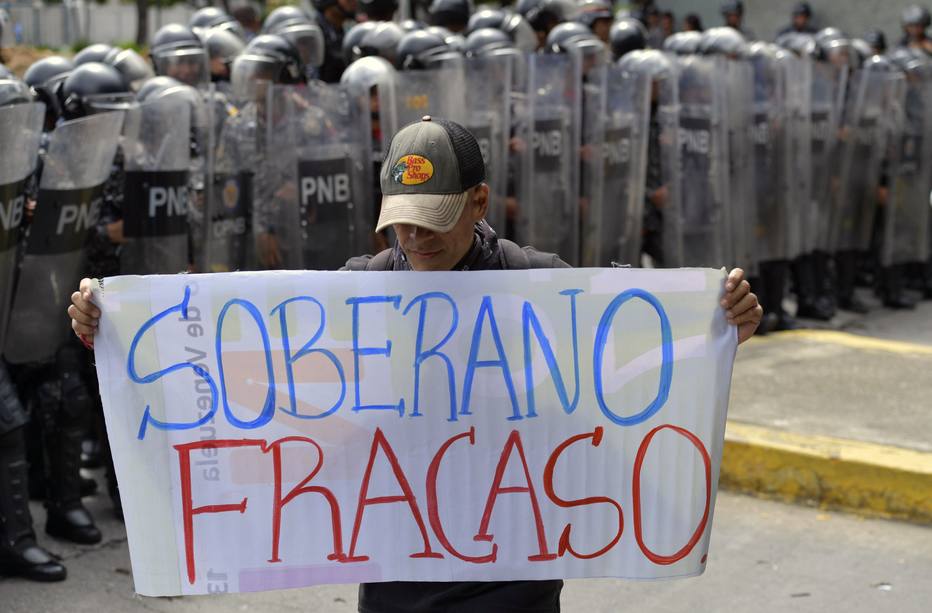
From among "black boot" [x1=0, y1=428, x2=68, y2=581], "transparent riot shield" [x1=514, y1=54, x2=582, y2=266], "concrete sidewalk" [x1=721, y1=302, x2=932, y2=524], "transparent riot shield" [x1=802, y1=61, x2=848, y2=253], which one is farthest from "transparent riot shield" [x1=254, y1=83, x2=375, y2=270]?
"transparent riot shield" [x1=802, y1=61, x2=848, y2=253]

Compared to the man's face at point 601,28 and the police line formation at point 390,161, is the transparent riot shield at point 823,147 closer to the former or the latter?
the police line formation at point 390,161

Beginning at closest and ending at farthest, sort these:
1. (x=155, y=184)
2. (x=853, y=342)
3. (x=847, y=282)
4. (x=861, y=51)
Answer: (x=155, y=184)
(x=853, y=342)
(x=847, y=282)
(x=861, y=51)

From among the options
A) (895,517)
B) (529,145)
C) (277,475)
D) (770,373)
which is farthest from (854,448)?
(277,475)

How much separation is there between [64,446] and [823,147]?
20.8 feet

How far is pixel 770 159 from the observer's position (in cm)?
923

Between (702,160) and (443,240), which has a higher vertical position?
(443,240)

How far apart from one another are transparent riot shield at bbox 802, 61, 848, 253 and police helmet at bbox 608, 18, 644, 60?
1.29 metres

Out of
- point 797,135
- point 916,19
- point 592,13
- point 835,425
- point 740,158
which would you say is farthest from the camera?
point 916,19

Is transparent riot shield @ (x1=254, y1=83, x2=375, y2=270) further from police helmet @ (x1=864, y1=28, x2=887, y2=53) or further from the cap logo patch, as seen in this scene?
police helmet @ (x1=864, y1=28, x2=887, y2=53)

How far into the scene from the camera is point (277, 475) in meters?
2.79

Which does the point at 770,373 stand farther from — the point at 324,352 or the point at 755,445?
the point at 324,352

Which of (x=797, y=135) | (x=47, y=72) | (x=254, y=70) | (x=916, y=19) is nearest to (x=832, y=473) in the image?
(x=254, y=70)

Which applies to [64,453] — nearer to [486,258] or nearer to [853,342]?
[486,258]

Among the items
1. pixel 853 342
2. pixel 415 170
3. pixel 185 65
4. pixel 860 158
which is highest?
pixel 415 170
